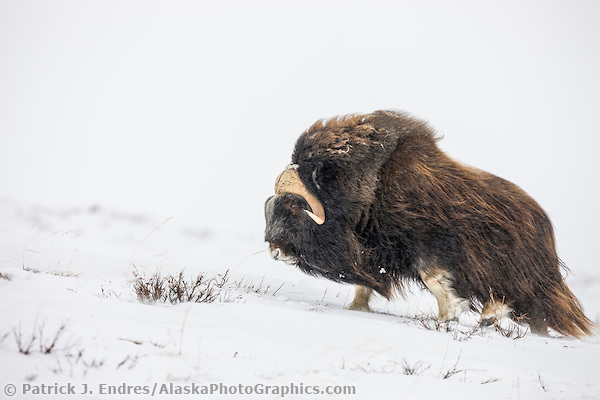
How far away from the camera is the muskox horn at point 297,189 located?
3848mm

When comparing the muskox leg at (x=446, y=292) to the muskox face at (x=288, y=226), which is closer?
the muskox leg at (x=446, y=292)

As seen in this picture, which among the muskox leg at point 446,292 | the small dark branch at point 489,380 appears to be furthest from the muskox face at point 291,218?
the small dark branch at point 489,380

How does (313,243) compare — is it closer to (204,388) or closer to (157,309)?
(157,309)

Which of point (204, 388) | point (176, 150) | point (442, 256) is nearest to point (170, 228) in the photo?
point (442, 256)

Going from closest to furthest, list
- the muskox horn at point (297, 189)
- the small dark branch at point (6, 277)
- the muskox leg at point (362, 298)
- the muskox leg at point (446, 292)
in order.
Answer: the small dark branch at point (6, 277)
the muskox leg at point (446, 292)
the muskox horn at point (297, 189)
the muskox leg at point (362, 298)

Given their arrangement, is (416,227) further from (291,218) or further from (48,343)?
(48,343)

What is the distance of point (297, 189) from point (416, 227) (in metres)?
0.99

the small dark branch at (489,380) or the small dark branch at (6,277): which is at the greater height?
the small dark branch at (489,380)

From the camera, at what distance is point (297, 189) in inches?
155

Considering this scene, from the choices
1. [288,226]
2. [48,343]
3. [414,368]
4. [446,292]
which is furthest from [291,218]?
[48,343]

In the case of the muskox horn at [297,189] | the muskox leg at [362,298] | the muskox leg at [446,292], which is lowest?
the muskox leg at [362,298]

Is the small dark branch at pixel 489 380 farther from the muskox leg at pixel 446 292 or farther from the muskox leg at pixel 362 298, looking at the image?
the muskox leg at pixel 362 298

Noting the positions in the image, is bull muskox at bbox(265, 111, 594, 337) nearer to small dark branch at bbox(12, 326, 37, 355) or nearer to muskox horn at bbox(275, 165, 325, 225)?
muskox horn at bbox(275, 165, 325, 225)

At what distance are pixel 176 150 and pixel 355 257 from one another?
36.3 metres
